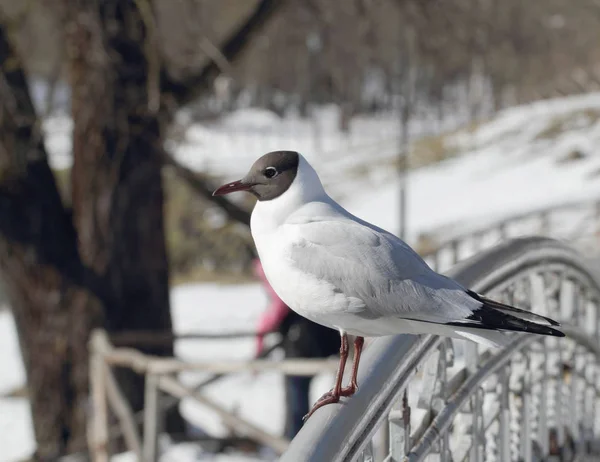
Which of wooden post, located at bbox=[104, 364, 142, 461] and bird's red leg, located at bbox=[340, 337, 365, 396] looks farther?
wooden post, located at bbox=[104, 364, 142, 461]

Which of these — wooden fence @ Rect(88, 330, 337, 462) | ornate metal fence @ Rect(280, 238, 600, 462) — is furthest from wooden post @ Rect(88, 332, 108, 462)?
ornate metal fence @ Rect(280, 238, 600, 462)

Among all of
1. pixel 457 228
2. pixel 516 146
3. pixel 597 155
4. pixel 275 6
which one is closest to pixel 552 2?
pixel 516 146

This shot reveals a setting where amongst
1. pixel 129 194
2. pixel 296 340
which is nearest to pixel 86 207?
pixel 129 194

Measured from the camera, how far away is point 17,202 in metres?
6.87

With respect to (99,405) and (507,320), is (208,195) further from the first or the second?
(507,320)

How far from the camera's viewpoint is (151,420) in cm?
572

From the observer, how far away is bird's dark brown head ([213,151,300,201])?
216 cm

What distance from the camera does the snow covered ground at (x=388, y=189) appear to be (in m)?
9.11

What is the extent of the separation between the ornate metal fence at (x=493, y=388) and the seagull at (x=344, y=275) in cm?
15

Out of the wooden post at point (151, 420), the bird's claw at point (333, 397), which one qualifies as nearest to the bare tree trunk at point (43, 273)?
the wooden post at point (151, 420)

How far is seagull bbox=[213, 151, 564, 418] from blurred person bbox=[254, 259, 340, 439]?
3.51 metres

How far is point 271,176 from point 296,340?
370 cm

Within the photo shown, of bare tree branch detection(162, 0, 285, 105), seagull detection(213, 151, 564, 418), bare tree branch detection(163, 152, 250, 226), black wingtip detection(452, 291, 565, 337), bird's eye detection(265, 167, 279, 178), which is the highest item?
bare tree branch detection(162, 0, 285, 105)

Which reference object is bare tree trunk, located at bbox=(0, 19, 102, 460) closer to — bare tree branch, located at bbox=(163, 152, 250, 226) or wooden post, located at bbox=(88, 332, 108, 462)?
wooden post, located at bbox=(88, 332, 108, 462)
